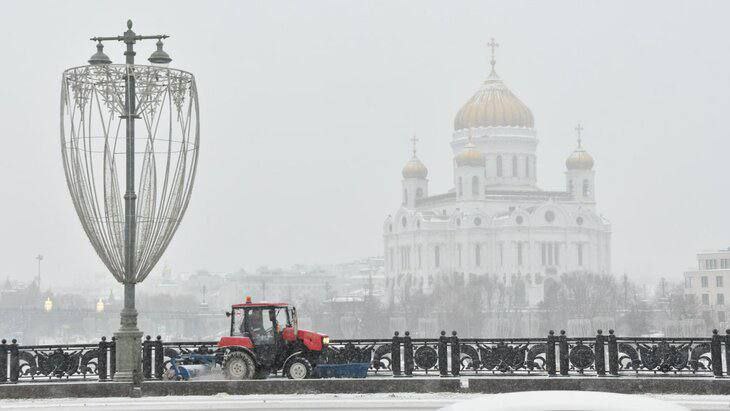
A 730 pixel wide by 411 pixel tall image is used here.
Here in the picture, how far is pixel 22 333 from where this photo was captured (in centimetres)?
12519

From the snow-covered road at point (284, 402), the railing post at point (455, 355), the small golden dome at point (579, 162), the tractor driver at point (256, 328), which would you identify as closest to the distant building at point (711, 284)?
the small golden dome at point (579, 162)

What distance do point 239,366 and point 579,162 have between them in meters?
145

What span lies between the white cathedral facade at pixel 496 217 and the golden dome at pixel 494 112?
12 centimetres

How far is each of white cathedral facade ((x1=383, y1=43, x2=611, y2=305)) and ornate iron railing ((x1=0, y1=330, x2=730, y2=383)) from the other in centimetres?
12560

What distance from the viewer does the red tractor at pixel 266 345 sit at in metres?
19.2

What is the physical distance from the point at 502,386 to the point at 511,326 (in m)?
103

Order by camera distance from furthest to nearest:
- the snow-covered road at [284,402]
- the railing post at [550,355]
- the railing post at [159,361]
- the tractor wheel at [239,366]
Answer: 1. the railing post at [159,361]
2. the tractor wheel at [239,366]
3. the railing post at [550,355]
4. the snow-covered road at [284,402]

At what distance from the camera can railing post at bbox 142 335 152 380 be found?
63.7 feet

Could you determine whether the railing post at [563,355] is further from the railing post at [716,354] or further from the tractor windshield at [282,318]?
the tractor windshield at [282,318]

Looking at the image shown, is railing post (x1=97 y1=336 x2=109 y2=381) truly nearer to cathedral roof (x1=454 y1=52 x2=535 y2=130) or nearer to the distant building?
the distant building

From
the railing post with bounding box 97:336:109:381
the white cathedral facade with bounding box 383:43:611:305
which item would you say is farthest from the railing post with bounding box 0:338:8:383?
the white cathedral facade with bounding box 383:43:611:305

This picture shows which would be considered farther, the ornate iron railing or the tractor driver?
the tractor driver

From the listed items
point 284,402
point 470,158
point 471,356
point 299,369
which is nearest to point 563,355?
point 471,356

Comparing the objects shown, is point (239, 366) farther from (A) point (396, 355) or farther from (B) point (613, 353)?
(B) point (613, 353)
